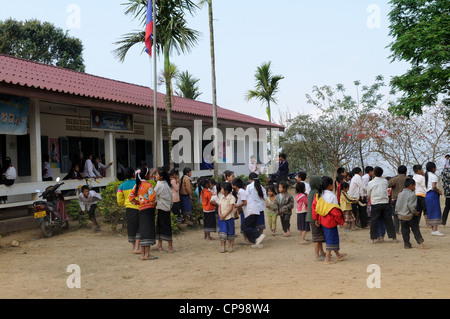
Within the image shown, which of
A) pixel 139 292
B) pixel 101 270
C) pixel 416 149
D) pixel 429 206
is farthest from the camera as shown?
pixel 416 149

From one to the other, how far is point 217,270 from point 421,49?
12615 millimetres

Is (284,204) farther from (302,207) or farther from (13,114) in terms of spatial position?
(13,114)

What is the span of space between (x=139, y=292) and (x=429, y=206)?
259 inches

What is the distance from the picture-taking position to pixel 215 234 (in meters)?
9.85

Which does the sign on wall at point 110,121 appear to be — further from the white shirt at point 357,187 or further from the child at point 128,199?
the white shirt at point 357,187

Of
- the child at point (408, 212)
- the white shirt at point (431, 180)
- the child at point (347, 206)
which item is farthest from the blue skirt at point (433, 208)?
the child at point (408, 212)

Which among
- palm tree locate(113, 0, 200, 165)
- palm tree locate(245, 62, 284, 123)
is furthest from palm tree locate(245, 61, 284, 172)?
palm tree locate(113, 0, 200, 165)

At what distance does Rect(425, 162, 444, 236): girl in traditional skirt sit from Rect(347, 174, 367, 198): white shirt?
1.28 m

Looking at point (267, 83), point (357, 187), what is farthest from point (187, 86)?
point (357, 187)

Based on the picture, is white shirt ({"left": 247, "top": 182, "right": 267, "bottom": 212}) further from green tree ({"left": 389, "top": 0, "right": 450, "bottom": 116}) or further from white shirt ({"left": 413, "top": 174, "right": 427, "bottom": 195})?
green tree ({"left": 389, "top": 0, "right": 450, "bottom": 116})

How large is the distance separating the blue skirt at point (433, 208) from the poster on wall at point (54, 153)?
32.3 ft

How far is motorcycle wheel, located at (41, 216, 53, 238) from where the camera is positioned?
893cm

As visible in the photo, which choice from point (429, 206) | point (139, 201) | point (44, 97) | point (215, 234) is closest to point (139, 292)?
Result: point (139, 201)
